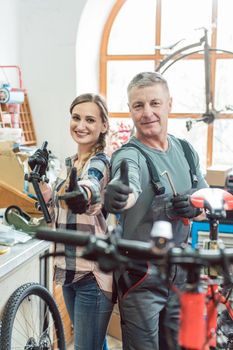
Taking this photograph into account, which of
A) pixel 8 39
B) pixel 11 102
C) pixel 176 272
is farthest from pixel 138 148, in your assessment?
pixel 8 39

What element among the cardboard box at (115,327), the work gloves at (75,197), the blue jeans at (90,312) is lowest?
the cardboard box at (115,327)

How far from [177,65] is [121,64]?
0.46 m

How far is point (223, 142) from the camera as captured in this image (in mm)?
3551

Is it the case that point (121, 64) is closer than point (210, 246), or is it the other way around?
point (210, 246)

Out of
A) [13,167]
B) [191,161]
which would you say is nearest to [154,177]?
[191,161]

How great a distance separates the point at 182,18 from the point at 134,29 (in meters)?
0.38

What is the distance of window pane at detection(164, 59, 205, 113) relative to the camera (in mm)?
3525

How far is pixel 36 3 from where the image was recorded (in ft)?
11.0

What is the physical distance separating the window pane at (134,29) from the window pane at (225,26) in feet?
1.66

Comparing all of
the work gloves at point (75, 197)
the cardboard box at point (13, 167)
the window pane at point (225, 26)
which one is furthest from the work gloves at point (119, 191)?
the window pane at point (225, 26)

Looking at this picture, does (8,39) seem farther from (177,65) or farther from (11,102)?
(177,65)

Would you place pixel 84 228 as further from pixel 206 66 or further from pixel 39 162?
pixel 206 66

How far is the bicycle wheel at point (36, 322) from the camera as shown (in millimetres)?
1904

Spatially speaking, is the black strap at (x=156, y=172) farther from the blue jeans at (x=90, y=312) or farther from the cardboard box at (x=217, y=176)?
the cardboard box at (x=217, y=176)
